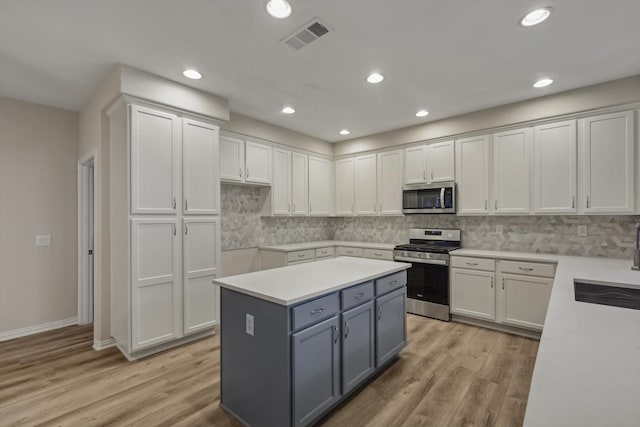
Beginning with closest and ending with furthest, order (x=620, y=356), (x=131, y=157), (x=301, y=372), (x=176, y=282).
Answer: (x=620, y=356), (x=301, y=372), (x=131, y=157), (x=176, y=282)

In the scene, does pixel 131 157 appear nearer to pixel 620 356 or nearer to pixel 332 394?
pixel 332 394

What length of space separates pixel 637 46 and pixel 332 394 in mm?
3574

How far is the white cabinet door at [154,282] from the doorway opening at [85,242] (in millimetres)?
1593

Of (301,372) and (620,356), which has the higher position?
(620,356)

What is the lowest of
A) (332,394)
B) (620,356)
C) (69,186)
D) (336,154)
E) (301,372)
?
(332,394)

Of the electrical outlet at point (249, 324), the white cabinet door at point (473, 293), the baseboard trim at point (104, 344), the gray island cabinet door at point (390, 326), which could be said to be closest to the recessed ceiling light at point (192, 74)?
the electrical outlet at point (249, 324)

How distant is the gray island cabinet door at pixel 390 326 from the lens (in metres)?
2.49

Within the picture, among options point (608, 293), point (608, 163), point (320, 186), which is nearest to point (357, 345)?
point (608, 293)

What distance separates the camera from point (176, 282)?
3064 mm

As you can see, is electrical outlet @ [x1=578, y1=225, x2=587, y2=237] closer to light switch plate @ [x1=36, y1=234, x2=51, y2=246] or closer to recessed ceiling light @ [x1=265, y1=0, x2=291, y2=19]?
recessed ceiling light @ [x1=265, y1=0, x2=291, y2=19]

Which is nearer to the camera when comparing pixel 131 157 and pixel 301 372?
pixel 301 372

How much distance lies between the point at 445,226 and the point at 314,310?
125 inches

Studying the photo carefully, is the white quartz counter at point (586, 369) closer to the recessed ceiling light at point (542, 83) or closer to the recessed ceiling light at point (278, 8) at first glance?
the recessed ceiling light at point (278, 8)

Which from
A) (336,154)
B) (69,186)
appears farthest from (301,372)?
(336,154)
